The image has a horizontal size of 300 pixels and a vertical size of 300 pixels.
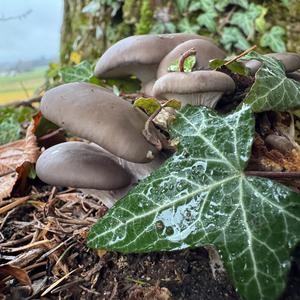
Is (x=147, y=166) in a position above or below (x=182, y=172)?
below

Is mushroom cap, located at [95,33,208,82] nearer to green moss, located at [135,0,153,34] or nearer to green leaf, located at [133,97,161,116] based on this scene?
green leaf, located at [133,97,161,116]

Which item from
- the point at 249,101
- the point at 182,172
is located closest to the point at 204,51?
the point at 249,101

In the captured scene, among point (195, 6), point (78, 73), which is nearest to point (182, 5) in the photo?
point (195, 6)

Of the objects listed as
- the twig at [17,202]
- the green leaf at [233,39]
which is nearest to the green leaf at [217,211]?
→ the twig at [17,202]

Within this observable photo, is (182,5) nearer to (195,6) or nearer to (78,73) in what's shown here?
(195,6)

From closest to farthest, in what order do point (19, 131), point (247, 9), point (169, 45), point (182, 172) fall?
point (182, 172) → point (169, 45) → point (19, 131) → point (247, 9)

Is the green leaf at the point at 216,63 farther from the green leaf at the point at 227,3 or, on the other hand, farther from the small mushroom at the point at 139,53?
the green leaf at the point at 227,3

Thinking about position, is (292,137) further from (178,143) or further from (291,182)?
(178,143)
